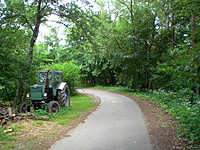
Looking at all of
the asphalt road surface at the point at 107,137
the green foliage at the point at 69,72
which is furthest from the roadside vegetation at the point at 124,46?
the asphalt road surface at the point at 107,137

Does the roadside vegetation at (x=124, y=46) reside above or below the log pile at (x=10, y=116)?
above

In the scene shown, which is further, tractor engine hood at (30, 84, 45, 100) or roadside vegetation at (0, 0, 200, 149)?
tractor engine hood at (30, 84, 45, 100)

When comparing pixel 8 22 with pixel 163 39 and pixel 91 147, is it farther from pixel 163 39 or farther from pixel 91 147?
pixel 163 39

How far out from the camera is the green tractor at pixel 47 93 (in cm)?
809

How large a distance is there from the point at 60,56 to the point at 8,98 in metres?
19.3

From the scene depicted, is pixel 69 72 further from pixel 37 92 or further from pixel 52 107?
pixel 52 107

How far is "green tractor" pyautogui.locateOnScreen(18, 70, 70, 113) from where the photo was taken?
8.09 meters

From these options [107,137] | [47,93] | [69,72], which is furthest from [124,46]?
[107,137]

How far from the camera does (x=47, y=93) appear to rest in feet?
29.4

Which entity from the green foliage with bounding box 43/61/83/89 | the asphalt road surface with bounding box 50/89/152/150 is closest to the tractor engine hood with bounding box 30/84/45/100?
the asphalt road surface with bounding box 50/89/152/150

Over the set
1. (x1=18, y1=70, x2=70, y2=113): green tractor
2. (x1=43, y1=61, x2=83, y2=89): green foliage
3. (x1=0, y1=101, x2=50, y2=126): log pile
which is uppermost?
(x1=43, y1=61, x2=83, y2=89): green foliage

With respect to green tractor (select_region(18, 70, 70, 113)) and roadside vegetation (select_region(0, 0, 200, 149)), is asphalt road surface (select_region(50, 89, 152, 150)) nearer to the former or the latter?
roadside vegetation (select_region(0, 0, 200, 149))

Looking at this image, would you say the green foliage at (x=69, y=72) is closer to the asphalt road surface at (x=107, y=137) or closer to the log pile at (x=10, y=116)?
the log pile at (x=10, y=116)

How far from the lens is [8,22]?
7.71 meters
